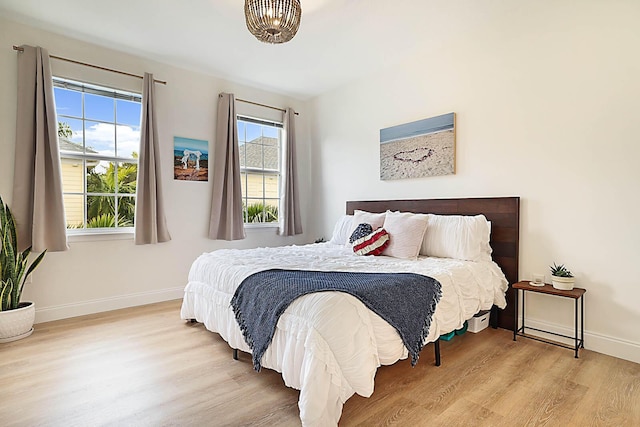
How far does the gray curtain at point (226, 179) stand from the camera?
13.4 ft

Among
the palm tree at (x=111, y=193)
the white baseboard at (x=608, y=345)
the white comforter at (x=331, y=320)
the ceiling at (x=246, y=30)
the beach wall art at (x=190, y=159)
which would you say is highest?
the ceiling at (x=246, y=30)

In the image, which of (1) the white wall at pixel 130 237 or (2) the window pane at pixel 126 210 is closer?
(1) the white wall at pixel 130 237

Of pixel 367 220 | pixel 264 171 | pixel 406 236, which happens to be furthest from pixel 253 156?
pixel 406 236

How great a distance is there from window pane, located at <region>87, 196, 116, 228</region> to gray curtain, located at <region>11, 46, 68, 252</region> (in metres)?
0.39

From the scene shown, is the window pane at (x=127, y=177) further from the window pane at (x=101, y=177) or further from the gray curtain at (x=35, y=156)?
the gray curtain at (x=35, y=156)

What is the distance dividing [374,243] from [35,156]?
304 cm

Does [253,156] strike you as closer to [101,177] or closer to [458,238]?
[101,177]

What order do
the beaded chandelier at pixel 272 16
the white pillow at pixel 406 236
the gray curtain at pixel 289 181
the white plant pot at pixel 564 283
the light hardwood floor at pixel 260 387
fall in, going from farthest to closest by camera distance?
the gray curtain at pixel 289 181, the white pillow at pixel 406 236, the white plant pot at pixel 564 283, the beaded chandelier at pixel 272 16, the light hardwood floor at pixel 260 387

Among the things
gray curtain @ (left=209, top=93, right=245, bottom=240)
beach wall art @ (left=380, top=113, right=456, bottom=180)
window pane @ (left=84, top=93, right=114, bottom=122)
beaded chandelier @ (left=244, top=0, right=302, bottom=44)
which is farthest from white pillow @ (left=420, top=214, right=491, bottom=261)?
window pane @ (left=84, top=93, right=114, bottom=122)

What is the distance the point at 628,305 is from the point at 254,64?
156 inches

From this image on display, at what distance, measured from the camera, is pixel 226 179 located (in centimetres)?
415

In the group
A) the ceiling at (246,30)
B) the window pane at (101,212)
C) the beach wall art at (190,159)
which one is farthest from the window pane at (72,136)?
the beach wall art at (190,159)

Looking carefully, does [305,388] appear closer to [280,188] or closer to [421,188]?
[421,188]

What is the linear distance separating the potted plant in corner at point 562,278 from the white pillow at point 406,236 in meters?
1.00
